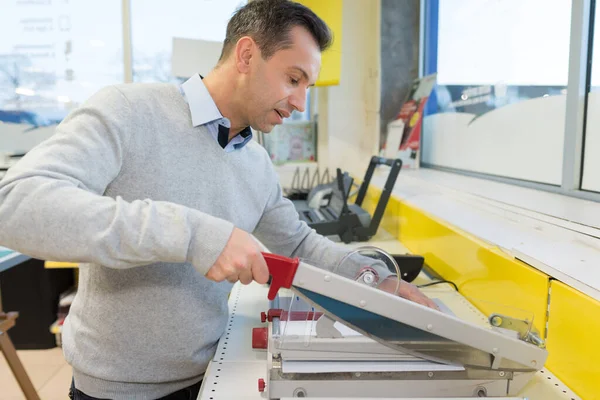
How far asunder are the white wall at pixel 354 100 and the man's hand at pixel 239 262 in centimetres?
246

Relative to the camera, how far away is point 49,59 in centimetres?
339

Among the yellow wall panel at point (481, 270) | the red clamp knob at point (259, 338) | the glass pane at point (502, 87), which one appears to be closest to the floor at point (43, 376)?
the red clamp knob at point (259, 338)

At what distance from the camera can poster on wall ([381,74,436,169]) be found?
260 cm

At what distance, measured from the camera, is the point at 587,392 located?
810 millimetres

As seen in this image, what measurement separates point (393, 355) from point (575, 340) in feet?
1.10

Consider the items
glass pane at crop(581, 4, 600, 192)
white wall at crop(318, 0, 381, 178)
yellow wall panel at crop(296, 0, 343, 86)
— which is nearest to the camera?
glass pane at crop(581, 4, 600, 192)

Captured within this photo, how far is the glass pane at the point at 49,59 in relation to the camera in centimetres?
337

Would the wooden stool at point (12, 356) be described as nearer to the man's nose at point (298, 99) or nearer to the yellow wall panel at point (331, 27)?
the man's nose at point (298, 99)

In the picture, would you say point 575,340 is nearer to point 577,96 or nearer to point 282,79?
point 282,79

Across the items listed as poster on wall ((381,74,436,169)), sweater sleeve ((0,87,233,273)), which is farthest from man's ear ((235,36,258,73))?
poster on wall ((381,74,436,169))

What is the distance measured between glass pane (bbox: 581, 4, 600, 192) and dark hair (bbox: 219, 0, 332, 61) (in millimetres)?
903

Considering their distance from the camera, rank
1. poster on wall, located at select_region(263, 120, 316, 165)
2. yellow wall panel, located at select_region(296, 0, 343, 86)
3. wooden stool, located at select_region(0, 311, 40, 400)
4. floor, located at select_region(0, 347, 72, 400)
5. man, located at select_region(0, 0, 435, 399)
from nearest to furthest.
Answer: man, located at select_region(0, 0, 435, 399), wooden stool, located at select_region(0, 311, 40, 400), floor, located at select_region(0, 347, 72, 400), yellow wall panel, located at select_region(296, 0, 343, 86), poster on wall, located at select_region(263, 120, 316, 165)

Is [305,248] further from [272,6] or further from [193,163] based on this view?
[272,6]

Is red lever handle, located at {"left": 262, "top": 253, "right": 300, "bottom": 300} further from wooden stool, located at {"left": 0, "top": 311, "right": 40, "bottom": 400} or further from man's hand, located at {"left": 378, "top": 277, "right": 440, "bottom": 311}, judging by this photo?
wooden stool, located at {"left": 0, "top": 311, "right": 40, "bottom": 400}
